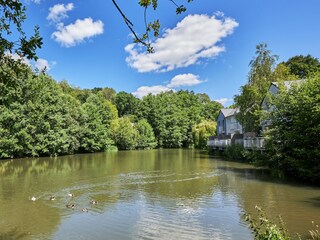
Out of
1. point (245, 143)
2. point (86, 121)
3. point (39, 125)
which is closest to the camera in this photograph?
point (245, 143)

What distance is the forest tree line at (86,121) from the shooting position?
4188cm

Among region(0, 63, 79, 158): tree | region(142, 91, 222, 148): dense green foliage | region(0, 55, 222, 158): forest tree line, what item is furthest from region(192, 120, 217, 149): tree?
region(0, 63, 79, 158): tree

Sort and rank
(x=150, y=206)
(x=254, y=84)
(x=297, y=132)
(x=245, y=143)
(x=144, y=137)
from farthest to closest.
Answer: (x=144, y=137), (x=254, y=84), (x=245, y=143), (x=297, y=132), (x=150, y=206)

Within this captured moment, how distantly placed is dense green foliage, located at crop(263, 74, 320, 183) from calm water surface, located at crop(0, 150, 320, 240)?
1458mm

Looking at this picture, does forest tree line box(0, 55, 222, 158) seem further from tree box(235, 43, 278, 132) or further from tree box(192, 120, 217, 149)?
tree box(235, 43, 278, 132)

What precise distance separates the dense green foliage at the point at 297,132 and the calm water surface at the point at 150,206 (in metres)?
1.46

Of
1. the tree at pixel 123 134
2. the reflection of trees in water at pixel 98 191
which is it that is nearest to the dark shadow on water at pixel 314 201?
the reflection of trees in water at pixel 98 191

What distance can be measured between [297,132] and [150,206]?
1049 centimetres

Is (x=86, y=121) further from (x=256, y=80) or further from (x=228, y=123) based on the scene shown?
(x=256, y=80)

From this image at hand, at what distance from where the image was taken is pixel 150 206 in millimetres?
13836

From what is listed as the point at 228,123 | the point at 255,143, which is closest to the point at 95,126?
the point at 228,123

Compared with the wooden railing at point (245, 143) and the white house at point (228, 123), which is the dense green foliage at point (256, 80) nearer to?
the wooden railing at point (245, 143)

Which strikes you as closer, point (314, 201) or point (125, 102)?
point (314, 201)

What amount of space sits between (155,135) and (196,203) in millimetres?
67245
